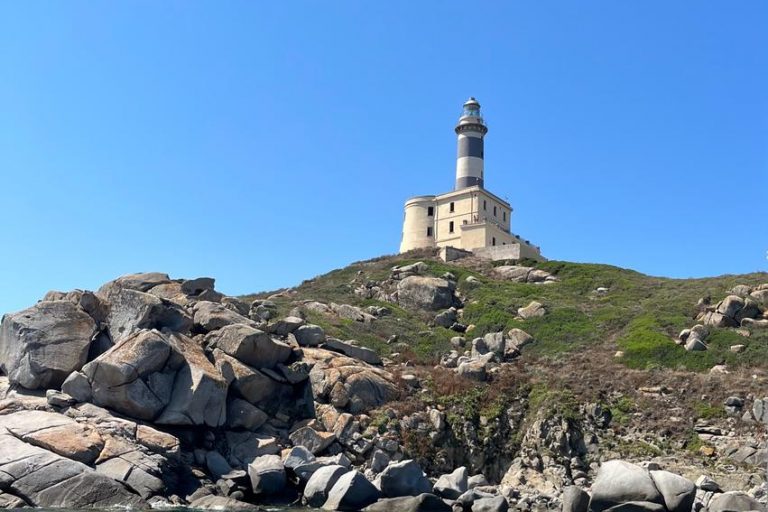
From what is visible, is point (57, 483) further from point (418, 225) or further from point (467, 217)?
point (418, 225)

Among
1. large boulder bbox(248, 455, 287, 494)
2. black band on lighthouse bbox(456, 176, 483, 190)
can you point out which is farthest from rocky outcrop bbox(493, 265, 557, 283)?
large boulder bbox(248, 455, 287, 494)

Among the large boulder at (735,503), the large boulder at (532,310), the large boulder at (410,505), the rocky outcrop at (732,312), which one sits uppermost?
the large boulder at (532,310)

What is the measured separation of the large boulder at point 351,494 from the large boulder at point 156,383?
7.09m

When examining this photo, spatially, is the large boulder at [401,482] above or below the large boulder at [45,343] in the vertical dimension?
below

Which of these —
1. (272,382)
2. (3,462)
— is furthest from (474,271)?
(3,462)

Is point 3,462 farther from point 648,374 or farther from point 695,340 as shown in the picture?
point 695,340

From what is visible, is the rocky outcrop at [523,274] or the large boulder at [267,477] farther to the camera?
the rocky outcrop at [523,274]

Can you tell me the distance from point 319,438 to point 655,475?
13646mm

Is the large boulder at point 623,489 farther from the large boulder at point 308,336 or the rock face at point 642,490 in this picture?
the large boulder at point 308,336

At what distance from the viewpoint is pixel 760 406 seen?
32250 millimetres

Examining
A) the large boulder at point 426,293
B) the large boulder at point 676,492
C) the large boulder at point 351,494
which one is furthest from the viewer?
the large boulder at point 426,293

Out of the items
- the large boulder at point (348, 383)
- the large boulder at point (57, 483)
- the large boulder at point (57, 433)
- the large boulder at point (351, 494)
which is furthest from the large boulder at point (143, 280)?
the large boulder at point (351, 494)

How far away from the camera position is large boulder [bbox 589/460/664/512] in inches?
994

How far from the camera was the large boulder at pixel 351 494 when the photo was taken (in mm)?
26000
